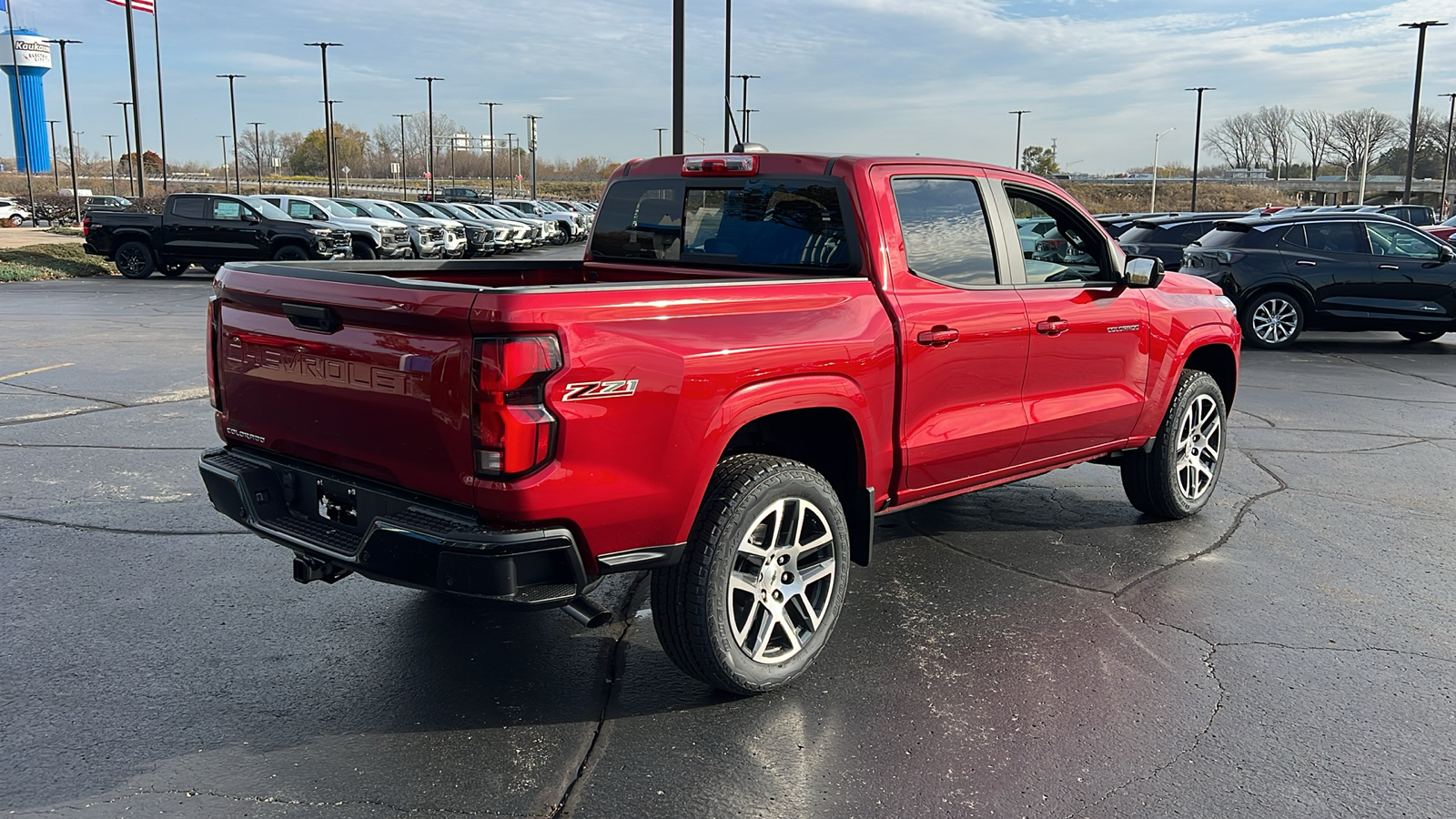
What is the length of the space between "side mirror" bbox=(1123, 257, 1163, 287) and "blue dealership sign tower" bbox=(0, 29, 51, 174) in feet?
346

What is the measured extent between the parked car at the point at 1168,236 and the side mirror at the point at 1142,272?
14.1 m

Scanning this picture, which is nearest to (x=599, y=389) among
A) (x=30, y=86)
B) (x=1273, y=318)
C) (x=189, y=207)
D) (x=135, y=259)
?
(x=1273, y=318)

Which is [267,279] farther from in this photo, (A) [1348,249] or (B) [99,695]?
(A) [1348,249]

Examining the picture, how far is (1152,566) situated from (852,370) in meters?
2.32

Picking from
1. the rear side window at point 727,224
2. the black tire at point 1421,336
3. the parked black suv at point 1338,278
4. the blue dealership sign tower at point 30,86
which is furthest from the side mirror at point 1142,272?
the blue dealership sign tower at point 30,86

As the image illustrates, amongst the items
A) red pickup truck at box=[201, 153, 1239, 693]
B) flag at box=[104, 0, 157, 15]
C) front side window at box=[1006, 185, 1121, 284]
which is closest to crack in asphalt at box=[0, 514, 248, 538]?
red pickup truck at box=[201, 153, 1239, 693]

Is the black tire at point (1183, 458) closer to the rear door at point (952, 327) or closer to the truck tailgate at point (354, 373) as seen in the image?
the rear door at point (952, 327)

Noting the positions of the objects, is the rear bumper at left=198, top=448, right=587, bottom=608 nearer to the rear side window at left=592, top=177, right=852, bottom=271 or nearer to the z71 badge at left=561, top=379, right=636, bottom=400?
the z71 badge at left=561, top=379, right=636, bottom=400

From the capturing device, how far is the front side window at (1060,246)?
17.1ft

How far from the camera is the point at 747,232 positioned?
482 centimetres

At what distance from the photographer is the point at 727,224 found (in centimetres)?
489

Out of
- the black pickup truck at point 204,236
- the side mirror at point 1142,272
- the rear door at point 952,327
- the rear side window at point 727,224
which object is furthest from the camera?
the black pickup truck at point 204,236

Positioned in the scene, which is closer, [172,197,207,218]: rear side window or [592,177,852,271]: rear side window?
[592,177,852,271]: rear side window

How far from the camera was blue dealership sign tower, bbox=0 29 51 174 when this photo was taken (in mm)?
92750
